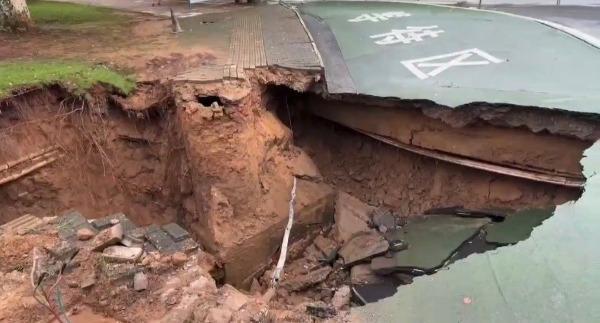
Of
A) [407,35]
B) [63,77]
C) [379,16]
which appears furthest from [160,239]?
[379,16]

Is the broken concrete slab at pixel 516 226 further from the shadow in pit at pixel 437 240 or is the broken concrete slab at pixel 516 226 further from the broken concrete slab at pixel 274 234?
the broken concrete slab at pixel 274 234

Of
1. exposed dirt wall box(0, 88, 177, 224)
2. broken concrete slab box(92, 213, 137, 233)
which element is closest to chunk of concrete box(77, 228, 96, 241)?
broken concrete slab box(92, 213, 137, 233)

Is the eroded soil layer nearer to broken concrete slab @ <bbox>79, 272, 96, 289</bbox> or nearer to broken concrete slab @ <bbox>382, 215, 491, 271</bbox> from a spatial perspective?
broken concrete slab @ <bbox>382, 215, 491, 271</bbox>

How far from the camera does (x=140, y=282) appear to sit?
4008 mm

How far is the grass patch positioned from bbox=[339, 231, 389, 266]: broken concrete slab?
339cm

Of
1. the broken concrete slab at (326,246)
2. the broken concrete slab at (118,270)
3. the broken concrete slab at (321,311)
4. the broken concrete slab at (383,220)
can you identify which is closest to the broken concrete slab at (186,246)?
the broken concrete slab at (118,270)

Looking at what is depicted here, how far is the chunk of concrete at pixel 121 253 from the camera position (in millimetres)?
4129

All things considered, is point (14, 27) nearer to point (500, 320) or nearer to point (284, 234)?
point (284, 234)

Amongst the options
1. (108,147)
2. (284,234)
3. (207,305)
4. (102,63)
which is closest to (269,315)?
(207,305)

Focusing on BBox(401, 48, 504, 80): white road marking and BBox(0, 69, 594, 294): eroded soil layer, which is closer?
BBox(0, 69, 594, 294): eroded soil layer

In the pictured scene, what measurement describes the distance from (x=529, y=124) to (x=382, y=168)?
2225mm

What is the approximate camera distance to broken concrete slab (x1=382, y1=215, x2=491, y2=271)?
545 cm

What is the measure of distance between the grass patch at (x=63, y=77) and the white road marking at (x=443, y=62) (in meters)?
3.64

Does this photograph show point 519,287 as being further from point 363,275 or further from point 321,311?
point 363,275
